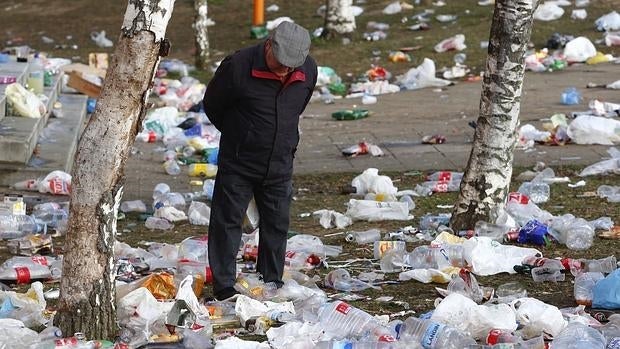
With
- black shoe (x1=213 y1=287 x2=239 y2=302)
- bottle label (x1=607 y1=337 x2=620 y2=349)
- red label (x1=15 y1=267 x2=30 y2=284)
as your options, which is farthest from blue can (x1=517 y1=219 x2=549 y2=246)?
red label (x1=15 y1=267 x2=30 y2=284)

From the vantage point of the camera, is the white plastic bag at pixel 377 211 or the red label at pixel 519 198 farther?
the white plastic bag at pixel 377 211

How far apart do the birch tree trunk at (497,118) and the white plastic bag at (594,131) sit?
4.10 meters

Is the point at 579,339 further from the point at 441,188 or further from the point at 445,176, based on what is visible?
the point at 445,176

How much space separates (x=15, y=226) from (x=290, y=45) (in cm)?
365

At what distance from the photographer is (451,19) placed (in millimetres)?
22578

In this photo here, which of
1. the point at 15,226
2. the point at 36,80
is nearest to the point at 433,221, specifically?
the point at 15,226

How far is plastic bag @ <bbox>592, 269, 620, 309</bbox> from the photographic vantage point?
6891 millimetres

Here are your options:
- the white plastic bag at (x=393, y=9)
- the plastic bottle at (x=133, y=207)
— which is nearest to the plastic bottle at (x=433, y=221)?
the plastic bottle at (x=133, y=207)

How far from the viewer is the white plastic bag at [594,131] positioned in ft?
43.0

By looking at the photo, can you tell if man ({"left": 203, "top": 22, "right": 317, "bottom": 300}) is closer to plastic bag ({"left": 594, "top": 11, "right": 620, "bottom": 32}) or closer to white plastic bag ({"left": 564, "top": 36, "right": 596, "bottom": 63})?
white plastic bag ({"left": 564, "top": 36, "right": 596, "bottom": 63})

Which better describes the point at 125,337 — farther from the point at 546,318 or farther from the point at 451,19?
the point at 451,19

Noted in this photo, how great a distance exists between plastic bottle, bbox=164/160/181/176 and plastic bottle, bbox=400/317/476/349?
6.75 meters

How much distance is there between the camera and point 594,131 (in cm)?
1311

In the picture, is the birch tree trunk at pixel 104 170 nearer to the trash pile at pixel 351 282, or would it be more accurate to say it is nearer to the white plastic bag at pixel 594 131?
the trash pile at pixel 351 282
